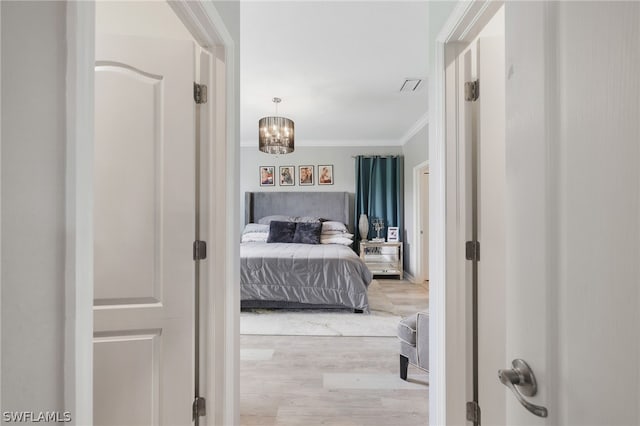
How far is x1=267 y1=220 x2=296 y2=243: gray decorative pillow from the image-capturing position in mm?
5176

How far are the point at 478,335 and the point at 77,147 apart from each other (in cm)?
157

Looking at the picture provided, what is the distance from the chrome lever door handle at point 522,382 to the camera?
56cm

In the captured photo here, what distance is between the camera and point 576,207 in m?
0.50

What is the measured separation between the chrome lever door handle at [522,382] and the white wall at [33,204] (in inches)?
32.6

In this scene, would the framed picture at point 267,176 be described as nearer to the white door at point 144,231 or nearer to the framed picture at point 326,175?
the framed picture at point 326,175

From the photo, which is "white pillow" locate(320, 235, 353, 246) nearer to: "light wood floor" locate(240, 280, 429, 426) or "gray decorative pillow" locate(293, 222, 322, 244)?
"gray decorative pillow" locate(293, 222, 322, 244)

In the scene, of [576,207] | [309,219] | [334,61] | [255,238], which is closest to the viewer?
[576,207]

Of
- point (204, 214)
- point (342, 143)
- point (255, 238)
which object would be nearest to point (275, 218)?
point (255, 238)

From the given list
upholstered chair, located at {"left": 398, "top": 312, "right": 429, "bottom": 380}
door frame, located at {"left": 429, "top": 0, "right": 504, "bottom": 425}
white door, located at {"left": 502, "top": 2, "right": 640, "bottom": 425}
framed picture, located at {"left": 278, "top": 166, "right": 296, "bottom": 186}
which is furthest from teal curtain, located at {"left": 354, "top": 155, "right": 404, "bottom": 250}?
white door, located at {"left": 502, "top": 2, "right": 640, "bottom": 425}

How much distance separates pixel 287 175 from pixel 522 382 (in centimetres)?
570

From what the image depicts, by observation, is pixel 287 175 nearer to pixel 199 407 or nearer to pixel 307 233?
pixel 307 233

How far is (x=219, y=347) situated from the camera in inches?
53.0

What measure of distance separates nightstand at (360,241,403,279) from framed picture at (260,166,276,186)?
2.12m

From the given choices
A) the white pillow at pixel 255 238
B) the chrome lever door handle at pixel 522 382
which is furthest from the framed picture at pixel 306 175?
the chrome lever door handle at pixel 522 382
